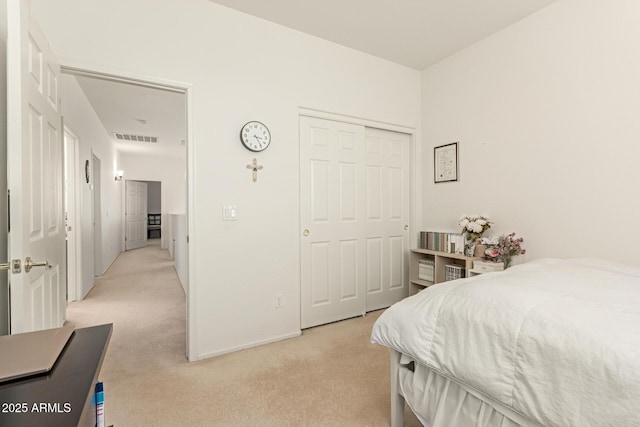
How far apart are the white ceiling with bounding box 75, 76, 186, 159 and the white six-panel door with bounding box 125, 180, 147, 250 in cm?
212

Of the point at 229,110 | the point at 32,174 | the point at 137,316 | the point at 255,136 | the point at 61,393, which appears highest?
the point at 229,110

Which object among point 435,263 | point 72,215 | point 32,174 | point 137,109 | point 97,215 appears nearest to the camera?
point 32,174

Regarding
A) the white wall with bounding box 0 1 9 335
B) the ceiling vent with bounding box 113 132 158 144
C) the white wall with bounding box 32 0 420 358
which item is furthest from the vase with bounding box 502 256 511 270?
the ceiling vent with bounding box 113 132 158 144

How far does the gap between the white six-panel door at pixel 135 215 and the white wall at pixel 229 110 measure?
7.54m

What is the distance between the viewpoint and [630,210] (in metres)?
2.04

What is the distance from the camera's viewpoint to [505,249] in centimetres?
259

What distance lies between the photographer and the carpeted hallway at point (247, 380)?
5.48ft

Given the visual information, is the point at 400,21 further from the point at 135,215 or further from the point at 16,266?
the point at 135,215

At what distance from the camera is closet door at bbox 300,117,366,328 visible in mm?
2891

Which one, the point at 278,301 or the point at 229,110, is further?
the point at 278,301

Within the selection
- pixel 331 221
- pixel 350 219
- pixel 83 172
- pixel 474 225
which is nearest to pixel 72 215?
pixel 83 172

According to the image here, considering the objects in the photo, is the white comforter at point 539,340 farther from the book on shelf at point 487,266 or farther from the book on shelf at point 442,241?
the book on shelf at point 442,241

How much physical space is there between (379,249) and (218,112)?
215cm

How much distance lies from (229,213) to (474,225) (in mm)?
2190
